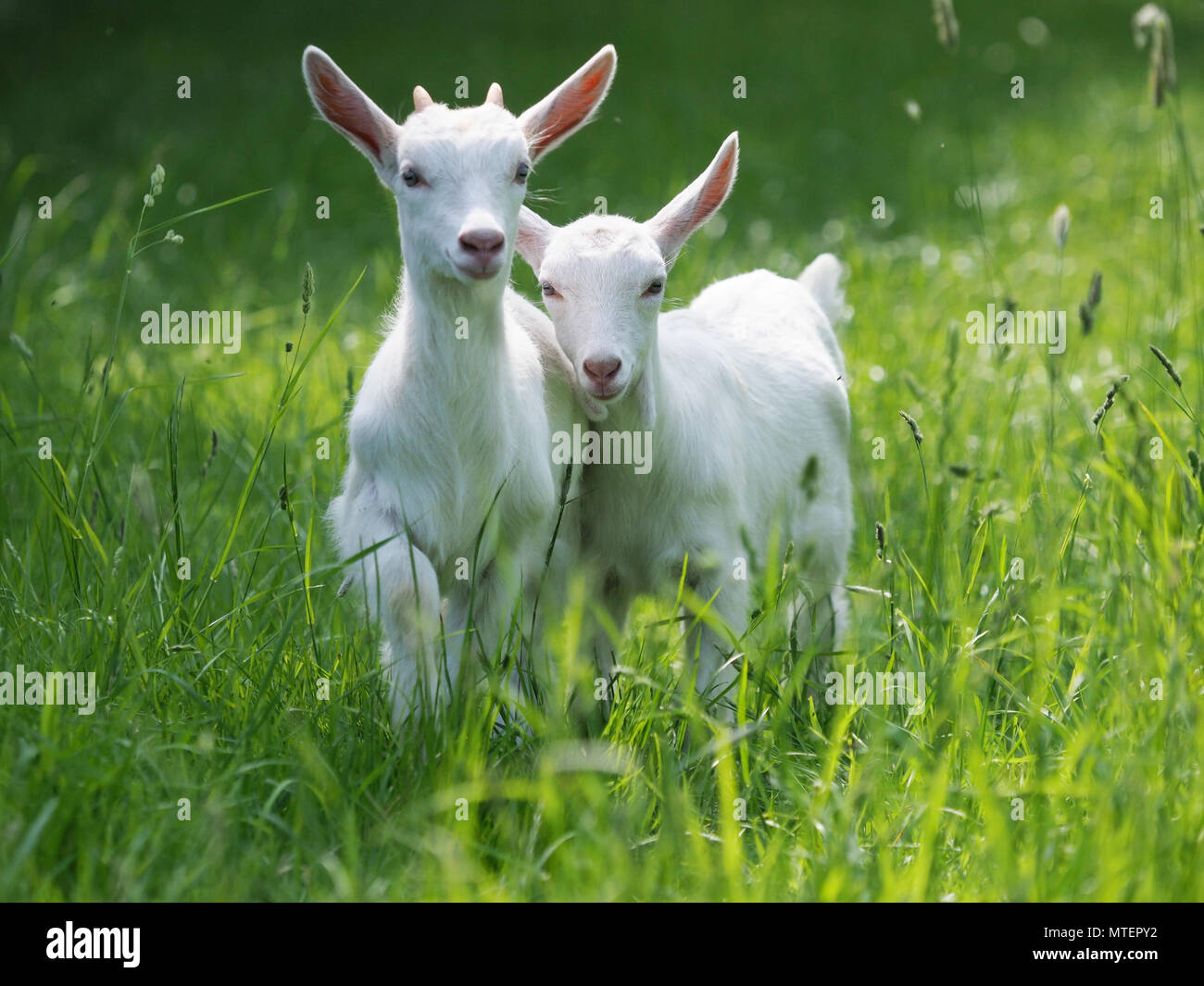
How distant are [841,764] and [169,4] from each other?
11.5 meters

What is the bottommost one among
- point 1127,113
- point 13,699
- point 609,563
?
point 13,699

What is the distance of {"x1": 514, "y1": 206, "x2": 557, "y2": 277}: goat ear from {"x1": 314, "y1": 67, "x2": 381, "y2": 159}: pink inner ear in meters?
0.51

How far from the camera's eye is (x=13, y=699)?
122 inches

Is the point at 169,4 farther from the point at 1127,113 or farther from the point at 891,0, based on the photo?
the point at 1127,113

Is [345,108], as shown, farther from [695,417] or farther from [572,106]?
[695,417]

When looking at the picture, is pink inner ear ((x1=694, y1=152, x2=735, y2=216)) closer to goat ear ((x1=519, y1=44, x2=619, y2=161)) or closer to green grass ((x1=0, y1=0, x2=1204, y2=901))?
goat ear ((x1=519, y1=44, x2=619, y2=161))

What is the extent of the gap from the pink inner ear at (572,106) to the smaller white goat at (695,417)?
0.77ft

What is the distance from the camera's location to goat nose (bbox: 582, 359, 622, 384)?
3189 mm

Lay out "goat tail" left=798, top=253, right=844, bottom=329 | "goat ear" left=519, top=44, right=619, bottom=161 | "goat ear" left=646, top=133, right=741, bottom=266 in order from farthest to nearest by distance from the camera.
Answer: "goat tail" left=798, top=253, right=844, bottom=329 → "goat ear" left=646, top=133, right=741, bottom=266 → "goat ear" left=519, top=44, right=619, bottom=161

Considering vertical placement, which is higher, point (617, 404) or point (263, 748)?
point (617, 404)

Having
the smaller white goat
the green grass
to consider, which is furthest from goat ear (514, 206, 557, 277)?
the green grass

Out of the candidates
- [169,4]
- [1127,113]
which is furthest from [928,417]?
[169,4]

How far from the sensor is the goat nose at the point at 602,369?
10.5 feet

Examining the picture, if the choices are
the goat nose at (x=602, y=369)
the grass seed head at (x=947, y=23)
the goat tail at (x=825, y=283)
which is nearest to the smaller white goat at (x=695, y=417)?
the goat nose at (x=602, y=369)
